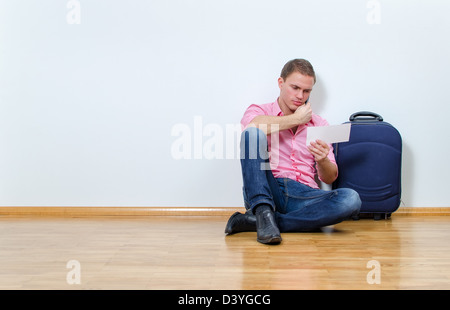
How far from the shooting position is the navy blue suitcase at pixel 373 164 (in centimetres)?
238

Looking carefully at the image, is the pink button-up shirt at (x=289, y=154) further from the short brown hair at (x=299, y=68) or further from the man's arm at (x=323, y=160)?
the short brown hair at (x=299, y=68)

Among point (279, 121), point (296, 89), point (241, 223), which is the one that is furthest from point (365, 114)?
point (241, 223)

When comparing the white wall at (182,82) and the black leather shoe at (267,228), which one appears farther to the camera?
the white wall at (182,82)

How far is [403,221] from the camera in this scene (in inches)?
94.7

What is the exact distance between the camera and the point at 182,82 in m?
2.52

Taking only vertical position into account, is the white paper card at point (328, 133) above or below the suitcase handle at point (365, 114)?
below

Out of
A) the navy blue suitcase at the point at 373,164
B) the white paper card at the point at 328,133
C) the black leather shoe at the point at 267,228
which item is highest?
the white paper card at the point at 328,133

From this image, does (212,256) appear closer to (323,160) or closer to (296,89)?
(323,160)

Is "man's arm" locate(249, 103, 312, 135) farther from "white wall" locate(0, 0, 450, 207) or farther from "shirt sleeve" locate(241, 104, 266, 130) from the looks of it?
"white wall" locate(0, 0, 450, 207)

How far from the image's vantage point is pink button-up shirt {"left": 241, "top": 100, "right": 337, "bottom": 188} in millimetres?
2191

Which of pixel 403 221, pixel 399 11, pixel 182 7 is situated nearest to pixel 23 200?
pixel 182 7

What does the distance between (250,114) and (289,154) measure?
0.79ft

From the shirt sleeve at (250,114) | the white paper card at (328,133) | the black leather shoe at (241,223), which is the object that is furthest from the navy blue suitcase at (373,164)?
the black leather shoe at (241,223)

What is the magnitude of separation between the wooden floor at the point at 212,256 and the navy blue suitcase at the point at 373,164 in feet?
0.37
